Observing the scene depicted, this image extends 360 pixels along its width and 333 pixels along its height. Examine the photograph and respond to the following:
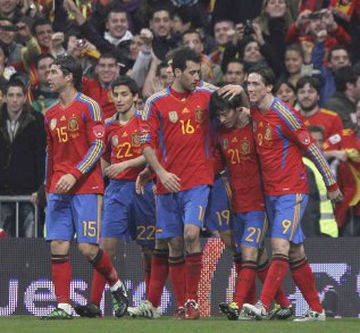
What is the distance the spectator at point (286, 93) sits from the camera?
17.8 metres

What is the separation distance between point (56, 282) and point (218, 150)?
2.12 m

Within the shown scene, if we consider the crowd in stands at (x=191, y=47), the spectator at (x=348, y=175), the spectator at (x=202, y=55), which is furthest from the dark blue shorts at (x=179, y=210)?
the spectator at (x=202, y=55)

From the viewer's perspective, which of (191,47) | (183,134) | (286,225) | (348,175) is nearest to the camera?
(286,225)

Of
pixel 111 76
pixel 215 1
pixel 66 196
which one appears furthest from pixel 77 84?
pixel 215 1

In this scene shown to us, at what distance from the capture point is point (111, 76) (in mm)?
18156

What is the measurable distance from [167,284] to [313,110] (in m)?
3.61

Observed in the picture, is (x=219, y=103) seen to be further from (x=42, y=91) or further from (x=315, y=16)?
(x=315, y=16)

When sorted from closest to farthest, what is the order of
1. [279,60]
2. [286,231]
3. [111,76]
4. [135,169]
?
1. [286,231]
2. [135,169]
3. [111,76]
4. [279,60]

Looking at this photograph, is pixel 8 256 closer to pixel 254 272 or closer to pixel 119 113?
pixel 119 113

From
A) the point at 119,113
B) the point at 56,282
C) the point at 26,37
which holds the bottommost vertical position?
the point at 56,282

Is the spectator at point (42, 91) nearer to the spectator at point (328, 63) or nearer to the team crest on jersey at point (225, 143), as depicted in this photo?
the spectator at point (328, 63)

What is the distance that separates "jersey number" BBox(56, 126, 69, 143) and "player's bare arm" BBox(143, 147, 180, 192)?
79 centimetres

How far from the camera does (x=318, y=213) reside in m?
15.9

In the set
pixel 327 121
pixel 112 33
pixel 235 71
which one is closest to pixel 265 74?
pixel 327 121
